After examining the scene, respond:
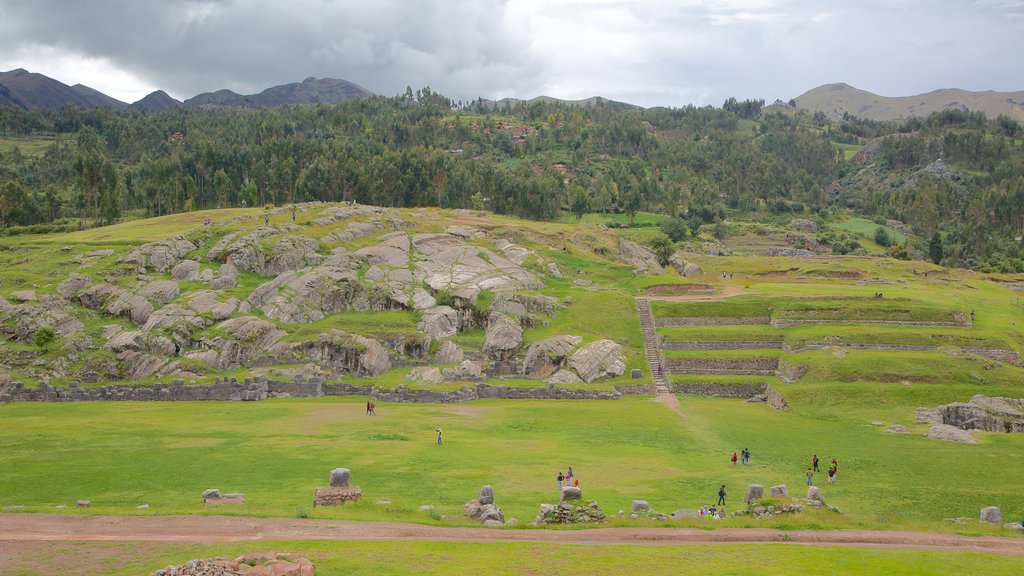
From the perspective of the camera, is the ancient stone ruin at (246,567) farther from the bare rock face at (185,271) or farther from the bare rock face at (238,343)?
the bare rock face at (185,271)

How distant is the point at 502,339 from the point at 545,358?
5467 mm

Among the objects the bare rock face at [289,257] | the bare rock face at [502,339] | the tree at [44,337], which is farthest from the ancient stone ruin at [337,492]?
the bare rock face at [289,257]

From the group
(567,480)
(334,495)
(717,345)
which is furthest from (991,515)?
(717,345)

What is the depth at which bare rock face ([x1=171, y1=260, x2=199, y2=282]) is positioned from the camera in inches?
3098

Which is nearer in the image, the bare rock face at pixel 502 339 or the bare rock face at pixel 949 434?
the bare rock face at pixel 949 434

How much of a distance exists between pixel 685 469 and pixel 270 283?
→ 54.0 m

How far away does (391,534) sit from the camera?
25938 millimetres

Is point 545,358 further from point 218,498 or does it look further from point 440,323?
point 218,498

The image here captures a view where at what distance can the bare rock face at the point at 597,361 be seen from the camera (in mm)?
65875

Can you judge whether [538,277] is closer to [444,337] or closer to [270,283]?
[444,337]

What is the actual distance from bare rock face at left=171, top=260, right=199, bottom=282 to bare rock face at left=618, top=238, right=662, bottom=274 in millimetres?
57891

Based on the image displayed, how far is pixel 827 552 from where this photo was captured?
79.6 feet

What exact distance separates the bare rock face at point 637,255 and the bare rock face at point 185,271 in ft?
190

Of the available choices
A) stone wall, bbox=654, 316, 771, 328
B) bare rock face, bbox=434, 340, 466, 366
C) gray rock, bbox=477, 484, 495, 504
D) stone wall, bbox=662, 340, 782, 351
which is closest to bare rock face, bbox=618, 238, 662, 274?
stone wall, bbox=654, 316, 771, 328
